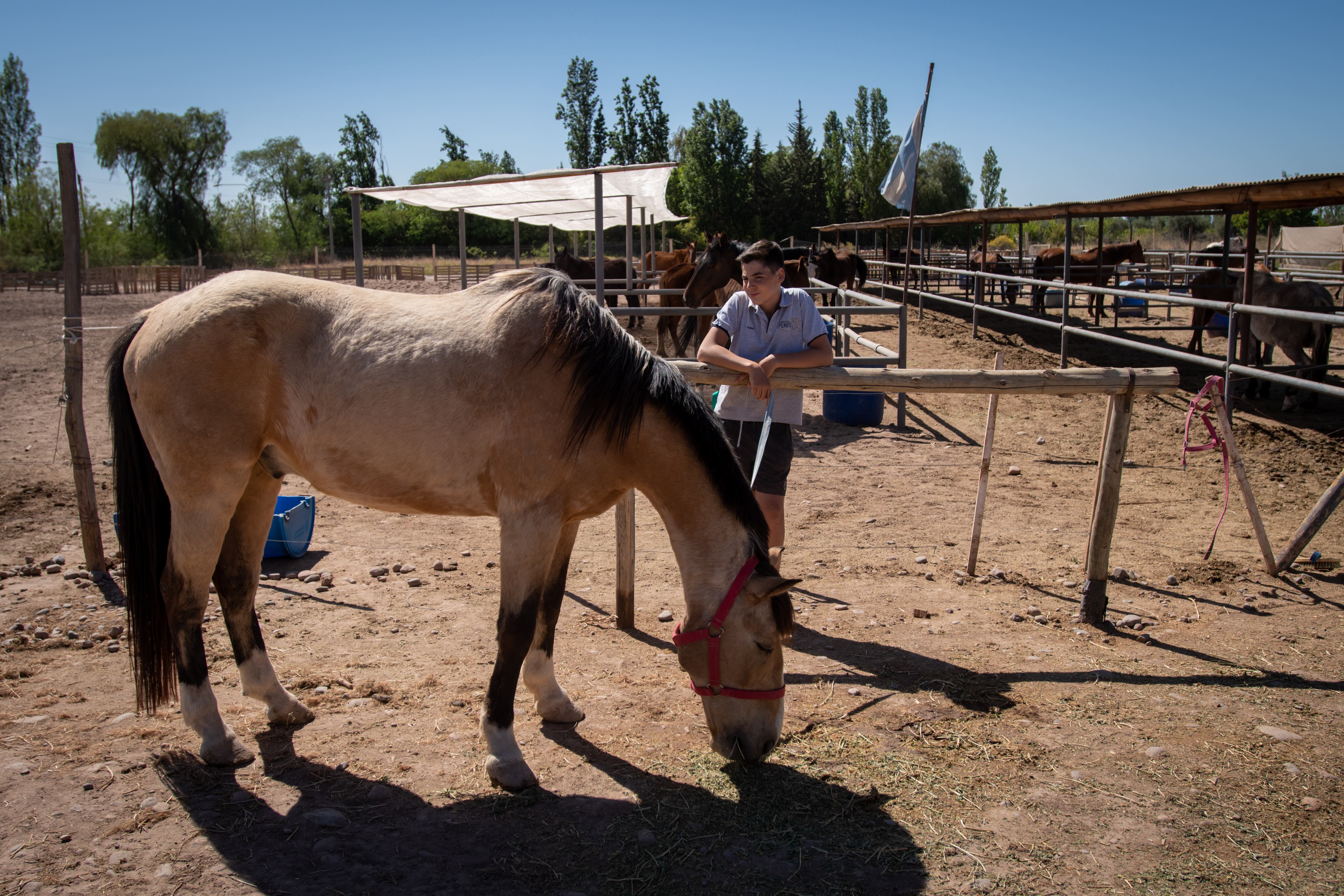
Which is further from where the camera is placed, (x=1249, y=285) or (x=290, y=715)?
(x=1249, y=285)

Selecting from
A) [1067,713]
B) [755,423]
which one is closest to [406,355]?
[755,423]

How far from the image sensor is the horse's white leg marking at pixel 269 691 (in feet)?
9.53

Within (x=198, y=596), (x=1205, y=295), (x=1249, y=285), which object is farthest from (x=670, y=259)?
(x=198, y=596)

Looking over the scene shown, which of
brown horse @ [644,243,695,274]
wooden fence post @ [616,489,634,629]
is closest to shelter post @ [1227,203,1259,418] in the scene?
wooden fence post @ [616,489,634,629]

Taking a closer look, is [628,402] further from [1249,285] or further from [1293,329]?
[1293,329]

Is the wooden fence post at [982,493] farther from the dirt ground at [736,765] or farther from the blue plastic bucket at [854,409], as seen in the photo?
the blue plastic bucket at [854,409]

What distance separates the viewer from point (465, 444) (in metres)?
2.58

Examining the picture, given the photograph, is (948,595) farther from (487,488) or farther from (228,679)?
(228,679)

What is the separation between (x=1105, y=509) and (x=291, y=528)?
4.40 m

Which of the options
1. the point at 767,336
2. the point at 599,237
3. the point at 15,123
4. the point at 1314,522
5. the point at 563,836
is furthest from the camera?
the point at 15,123

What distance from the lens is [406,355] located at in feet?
8.61

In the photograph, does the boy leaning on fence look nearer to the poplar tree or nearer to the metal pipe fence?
the metal pipe fence

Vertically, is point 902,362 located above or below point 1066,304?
below

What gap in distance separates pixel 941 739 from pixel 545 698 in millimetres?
1472
